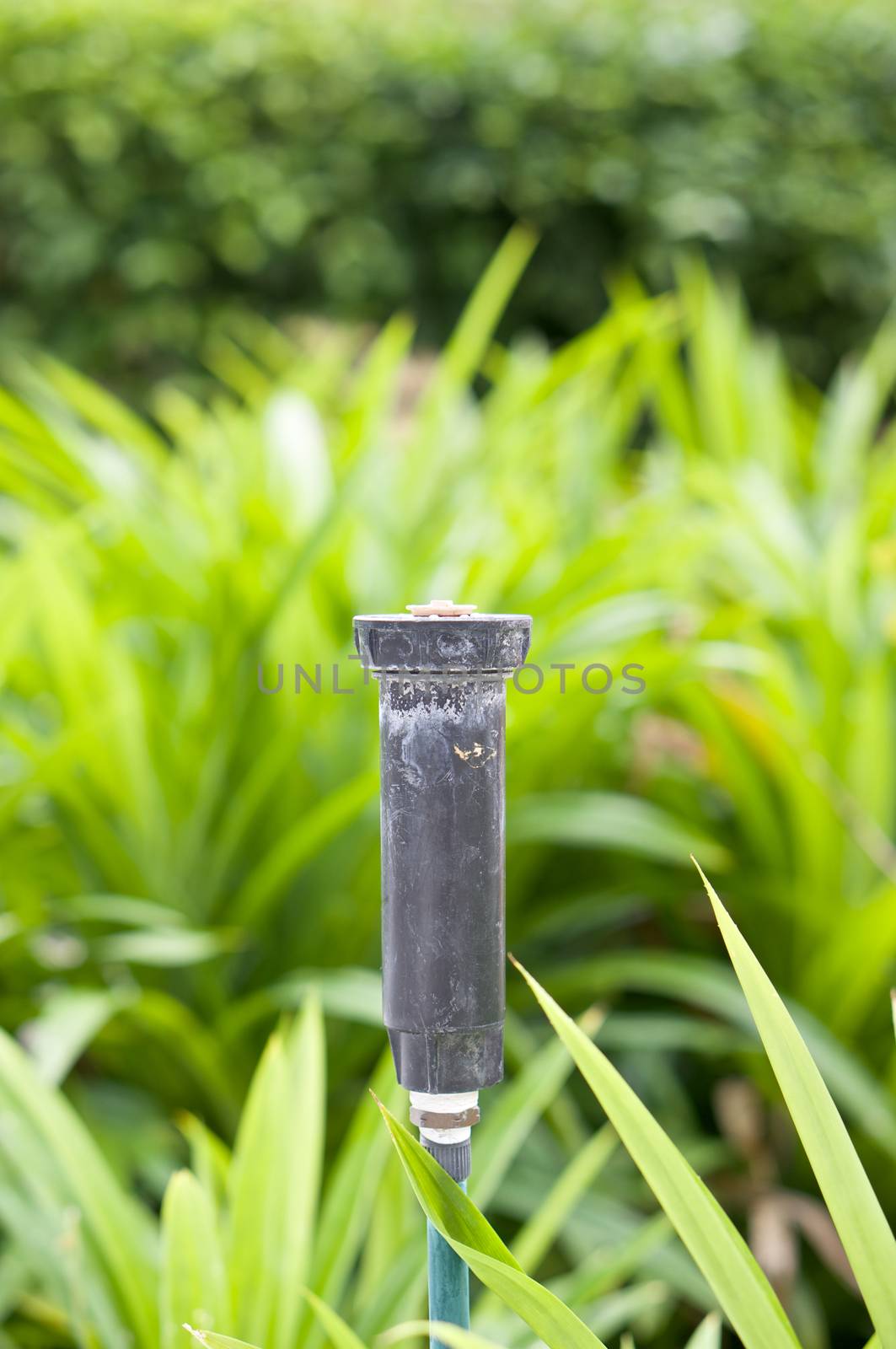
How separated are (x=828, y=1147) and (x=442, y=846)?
201 millimetres

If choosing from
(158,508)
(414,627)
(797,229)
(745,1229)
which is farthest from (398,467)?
(797,229)

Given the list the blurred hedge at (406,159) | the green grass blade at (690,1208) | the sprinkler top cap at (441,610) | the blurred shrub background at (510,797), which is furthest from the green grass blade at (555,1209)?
the blurred hedge at (406,159)

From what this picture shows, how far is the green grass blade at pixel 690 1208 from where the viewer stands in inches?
18.9

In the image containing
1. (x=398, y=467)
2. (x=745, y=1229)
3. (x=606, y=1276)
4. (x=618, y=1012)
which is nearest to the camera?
(x=606, y=1276)

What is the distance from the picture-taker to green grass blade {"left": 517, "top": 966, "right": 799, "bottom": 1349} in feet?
1.58

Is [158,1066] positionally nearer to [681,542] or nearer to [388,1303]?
[388,1303]

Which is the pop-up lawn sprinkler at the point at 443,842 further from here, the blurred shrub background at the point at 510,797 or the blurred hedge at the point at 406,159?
the blurred hedge at the point at 406,159

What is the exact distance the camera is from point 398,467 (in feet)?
5.49

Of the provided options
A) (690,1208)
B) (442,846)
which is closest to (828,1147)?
(690,1208)

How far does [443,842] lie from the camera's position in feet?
1.54

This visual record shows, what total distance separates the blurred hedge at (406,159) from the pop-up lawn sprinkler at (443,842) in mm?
3586

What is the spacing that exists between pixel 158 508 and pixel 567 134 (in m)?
3.03

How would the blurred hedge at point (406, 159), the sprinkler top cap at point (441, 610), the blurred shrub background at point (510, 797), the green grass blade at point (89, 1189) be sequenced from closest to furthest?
the sprinkler top cap at point (441, 610) < the green grass blade at point (89, 1189) < the blurred shrub background at point (510, 797) < the blurred hedge at point (406, 159)

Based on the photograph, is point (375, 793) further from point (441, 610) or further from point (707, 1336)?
point (441, 610)
